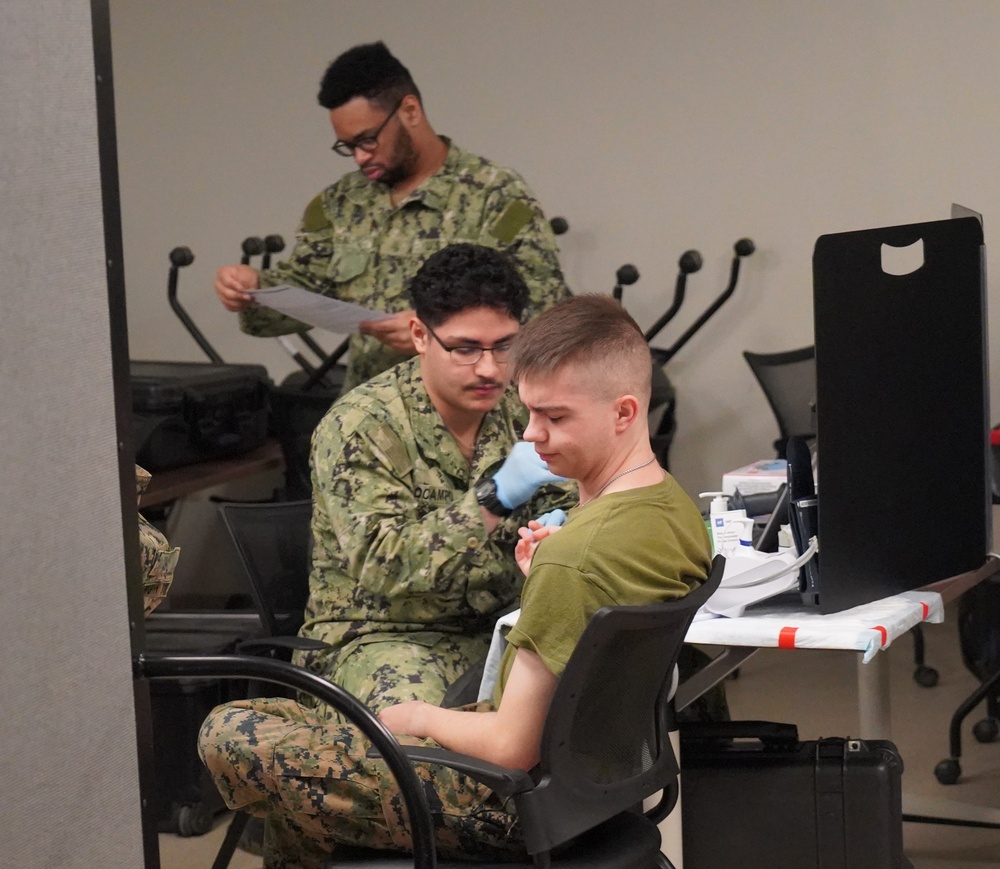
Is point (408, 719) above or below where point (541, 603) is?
below

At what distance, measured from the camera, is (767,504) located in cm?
237

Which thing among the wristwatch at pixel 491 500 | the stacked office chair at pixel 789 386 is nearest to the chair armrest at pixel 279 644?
the wristwatch at pixel 491 500

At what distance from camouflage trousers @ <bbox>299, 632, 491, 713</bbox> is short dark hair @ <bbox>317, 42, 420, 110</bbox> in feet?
4.54

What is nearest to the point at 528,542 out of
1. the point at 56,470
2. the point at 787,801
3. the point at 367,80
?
the point at 787,801

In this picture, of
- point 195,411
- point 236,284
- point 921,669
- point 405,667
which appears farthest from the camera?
point 195,411

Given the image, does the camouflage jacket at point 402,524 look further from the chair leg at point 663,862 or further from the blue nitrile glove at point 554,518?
the chair leg at point 663,862

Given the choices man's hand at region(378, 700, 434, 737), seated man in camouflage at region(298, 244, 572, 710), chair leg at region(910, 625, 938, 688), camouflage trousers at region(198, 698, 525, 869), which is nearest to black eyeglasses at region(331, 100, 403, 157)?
seated man in camouflage at region(298, 244, 572, 710)

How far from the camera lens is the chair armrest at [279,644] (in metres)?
2.03

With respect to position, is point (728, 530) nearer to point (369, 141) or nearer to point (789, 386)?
point (369, 141)

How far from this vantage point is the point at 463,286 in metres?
2.16

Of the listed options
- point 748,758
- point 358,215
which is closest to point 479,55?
point 358,215

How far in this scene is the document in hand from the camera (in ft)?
Answer: 8.71

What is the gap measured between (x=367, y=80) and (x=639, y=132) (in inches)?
65.8

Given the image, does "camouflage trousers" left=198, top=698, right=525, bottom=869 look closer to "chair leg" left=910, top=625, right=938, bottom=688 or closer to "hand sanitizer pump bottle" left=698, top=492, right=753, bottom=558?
"hand sanitizer pump bottle" left=698, top=492, right=753, bottom=558
